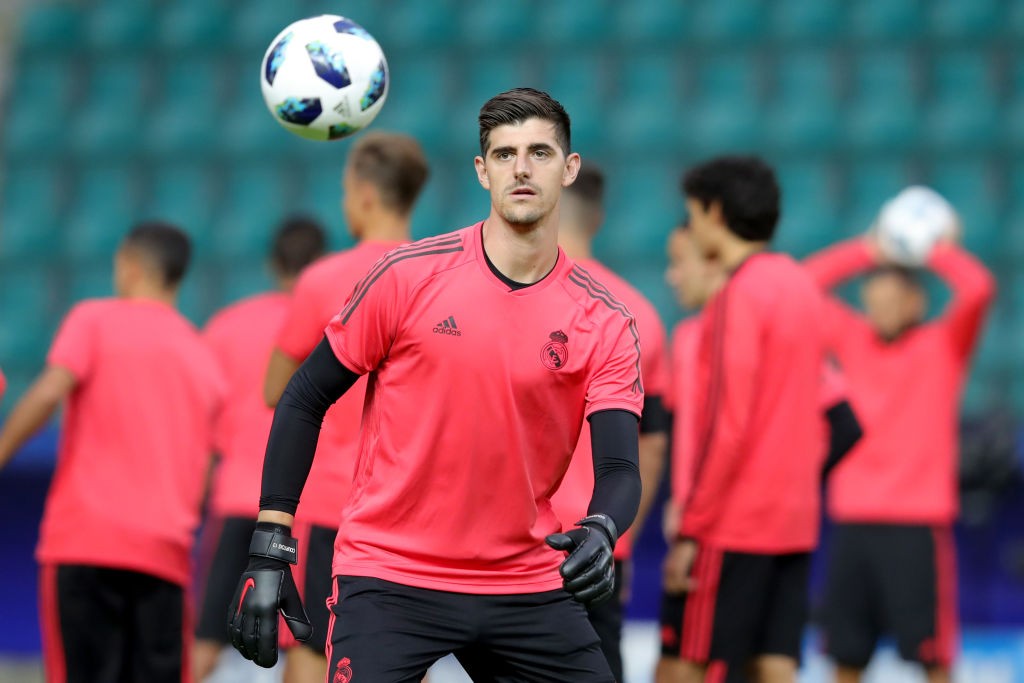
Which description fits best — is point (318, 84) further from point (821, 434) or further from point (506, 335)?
point (821, 434)

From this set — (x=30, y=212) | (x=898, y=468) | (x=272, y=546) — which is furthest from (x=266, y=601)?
(x=30, y=212)

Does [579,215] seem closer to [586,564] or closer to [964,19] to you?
[586,564]

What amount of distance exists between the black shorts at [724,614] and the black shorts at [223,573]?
8.34 ft

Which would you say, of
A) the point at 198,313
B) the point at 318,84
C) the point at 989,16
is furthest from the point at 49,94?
the point at 318,84

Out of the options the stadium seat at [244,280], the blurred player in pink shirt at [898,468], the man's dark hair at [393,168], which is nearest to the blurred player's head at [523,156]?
the man's dark hair at [393,168]

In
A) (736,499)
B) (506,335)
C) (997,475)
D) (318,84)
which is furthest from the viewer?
(997,475)

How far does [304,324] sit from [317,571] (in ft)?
2.97

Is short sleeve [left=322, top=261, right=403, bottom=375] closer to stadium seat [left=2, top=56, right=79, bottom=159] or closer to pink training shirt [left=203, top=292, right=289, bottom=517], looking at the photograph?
pink training shirt [left=203, top=292, right=289, bottom=517]

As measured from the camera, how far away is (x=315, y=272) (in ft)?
17.0

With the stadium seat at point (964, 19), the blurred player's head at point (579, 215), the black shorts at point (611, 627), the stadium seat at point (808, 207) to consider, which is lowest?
the black shorts at point (611, 627)

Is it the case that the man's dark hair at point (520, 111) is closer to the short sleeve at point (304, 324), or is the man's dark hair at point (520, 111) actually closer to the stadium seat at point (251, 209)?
the short sleeve at point (304, 324)

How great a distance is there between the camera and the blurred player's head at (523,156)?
12.0 feet

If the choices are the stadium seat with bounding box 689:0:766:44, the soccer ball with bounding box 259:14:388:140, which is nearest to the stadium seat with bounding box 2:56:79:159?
the stadium seat with bounding box 689:0:766:44

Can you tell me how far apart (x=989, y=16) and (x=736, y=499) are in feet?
27.7
